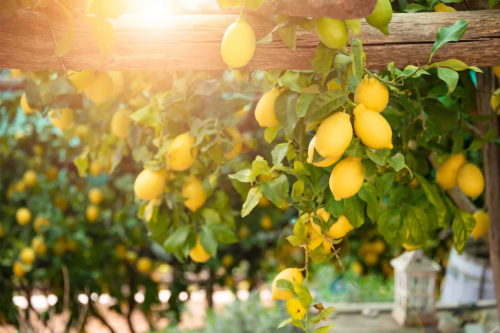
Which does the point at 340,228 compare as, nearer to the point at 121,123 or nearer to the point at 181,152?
the point at 181,152

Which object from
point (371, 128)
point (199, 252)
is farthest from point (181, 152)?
point (371, 128)

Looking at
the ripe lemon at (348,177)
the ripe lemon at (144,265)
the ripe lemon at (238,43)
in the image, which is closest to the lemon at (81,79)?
the ripe lemon at (238,43)

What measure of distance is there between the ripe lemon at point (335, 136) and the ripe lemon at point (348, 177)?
60 millimetres

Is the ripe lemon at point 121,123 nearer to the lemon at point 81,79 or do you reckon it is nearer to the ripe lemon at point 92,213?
the lemon at point 81,79

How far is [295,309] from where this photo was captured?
29.1 inches

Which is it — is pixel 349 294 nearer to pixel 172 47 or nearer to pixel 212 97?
pixel 212 97

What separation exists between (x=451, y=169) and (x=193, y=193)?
528mm

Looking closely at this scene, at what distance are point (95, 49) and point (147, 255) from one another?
71.5 inches

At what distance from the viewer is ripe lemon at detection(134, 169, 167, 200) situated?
0.99m

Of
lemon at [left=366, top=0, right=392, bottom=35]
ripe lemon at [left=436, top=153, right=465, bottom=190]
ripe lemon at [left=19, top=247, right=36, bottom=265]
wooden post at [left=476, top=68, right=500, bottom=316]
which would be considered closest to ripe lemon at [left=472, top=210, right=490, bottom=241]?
wooden post at [left=476, top=68, right=500, bottom=316]

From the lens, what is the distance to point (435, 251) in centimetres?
252

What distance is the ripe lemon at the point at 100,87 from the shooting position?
109 centimetres

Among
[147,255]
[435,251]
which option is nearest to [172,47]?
[147,255]

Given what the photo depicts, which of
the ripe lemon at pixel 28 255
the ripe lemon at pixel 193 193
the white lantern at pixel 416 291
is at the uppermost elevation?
the ripe lemon at pixel 193 193
